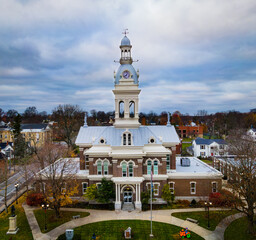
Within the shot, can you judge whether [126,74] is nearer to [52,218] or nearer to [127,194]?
[127,194]

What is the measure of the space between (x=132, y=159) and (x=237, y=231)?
1415cm

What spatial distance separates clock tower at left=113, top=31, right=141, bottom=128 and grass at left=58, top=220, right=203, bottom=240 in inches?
541

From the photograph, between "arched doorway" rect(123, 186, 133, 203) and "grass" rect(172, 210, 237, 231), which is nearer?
"grass" rect(172, 210, 237, 231)

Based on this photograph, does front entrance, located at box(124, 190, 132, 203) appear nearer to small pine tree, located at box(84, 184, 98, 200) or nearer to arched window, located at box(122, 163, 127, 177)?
arched window, located at box(122, 163, 127, 177)

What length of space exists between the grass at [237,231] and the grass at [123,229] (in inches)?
125

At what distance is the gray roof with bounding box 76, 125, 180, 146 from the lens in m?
30.0

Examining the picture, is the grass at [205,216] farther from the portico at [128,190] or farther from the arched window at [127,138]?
the arched window at [127,138]

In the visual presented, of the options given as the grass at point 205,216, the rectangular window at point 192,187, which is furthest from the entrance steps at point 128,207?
the rectangular window at point 192,187

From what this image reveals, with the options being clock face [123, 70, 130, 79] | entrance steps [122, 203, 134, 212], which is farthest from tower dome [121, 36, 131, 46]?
entrance steps [122, 203, 134, 212]

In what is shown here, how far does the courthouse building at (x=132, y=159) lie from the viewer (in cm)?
2809

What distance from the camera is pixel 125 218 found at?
2502 cm

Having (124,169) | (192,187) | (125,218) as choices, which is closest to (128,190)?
(124,169)

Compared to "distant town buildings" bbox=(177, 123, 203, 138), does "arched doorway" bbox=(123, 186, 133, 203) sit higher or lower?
lower

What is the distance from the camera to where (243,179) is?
2048cm
